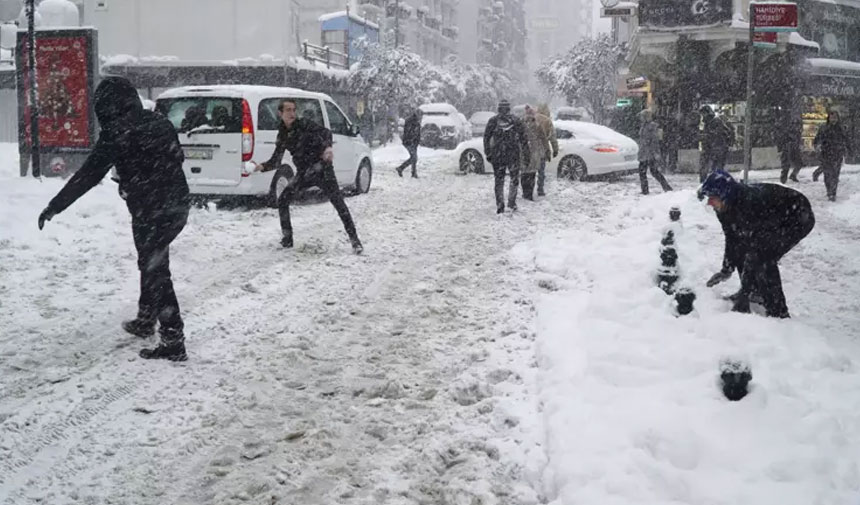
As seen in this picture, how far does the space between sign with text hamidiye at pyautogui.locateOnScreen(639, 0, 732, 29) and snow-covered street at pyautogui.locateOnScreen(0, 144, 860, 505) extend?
13561mm

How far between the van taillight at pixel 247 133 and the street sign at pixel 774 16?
6984mm

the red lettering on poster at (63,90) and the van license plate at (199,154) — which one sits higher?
the red lettering on poster at (63,90)

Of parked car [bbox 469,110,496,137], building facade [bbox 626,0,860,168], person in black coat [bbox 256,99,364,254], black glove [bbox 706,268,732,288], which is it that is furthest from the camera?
parked car [bbox 469,110,496,137]

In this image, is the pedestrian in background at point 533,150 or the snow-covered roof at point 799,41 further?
the snow-covered roof at point 799,41

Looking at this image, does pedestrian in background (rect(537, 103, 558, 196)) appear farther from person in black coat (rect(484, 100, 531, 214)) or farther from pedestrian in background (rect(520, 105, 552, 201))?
person in black coat (rect(484, 100, 531, 214))

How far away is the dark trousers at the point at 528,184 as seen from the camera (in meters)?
13.3

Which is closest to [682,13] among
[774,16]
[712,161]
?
[712,161]

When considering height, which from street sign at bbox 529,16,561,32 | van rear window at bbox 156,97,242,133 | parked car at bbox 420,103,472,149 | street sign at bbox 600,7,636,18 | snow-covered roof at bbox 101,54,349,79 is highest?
street sign at bbox 529,16,561,32

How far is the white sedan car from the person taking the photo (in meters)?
17.8

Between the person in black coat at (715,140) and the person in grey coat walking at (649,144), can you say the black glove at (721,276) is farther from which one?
the person in black coat at (715,140)

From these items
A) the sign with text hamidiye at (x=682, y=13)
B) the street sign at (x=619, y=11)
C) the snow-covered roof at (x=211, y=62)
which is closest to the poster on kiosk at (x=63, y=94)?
the sign with text hamidiye at (x=682, y=13)

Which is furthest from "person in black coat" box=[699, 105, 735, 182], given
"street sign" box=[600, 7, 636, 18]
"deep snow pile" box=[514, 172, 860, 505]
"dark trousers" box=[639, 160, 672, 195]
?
"street sign" box=[600, 7, 636, 18]

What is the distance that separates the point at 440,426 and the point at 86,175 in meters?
2.72

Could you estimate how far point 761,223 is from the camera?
5895mm
